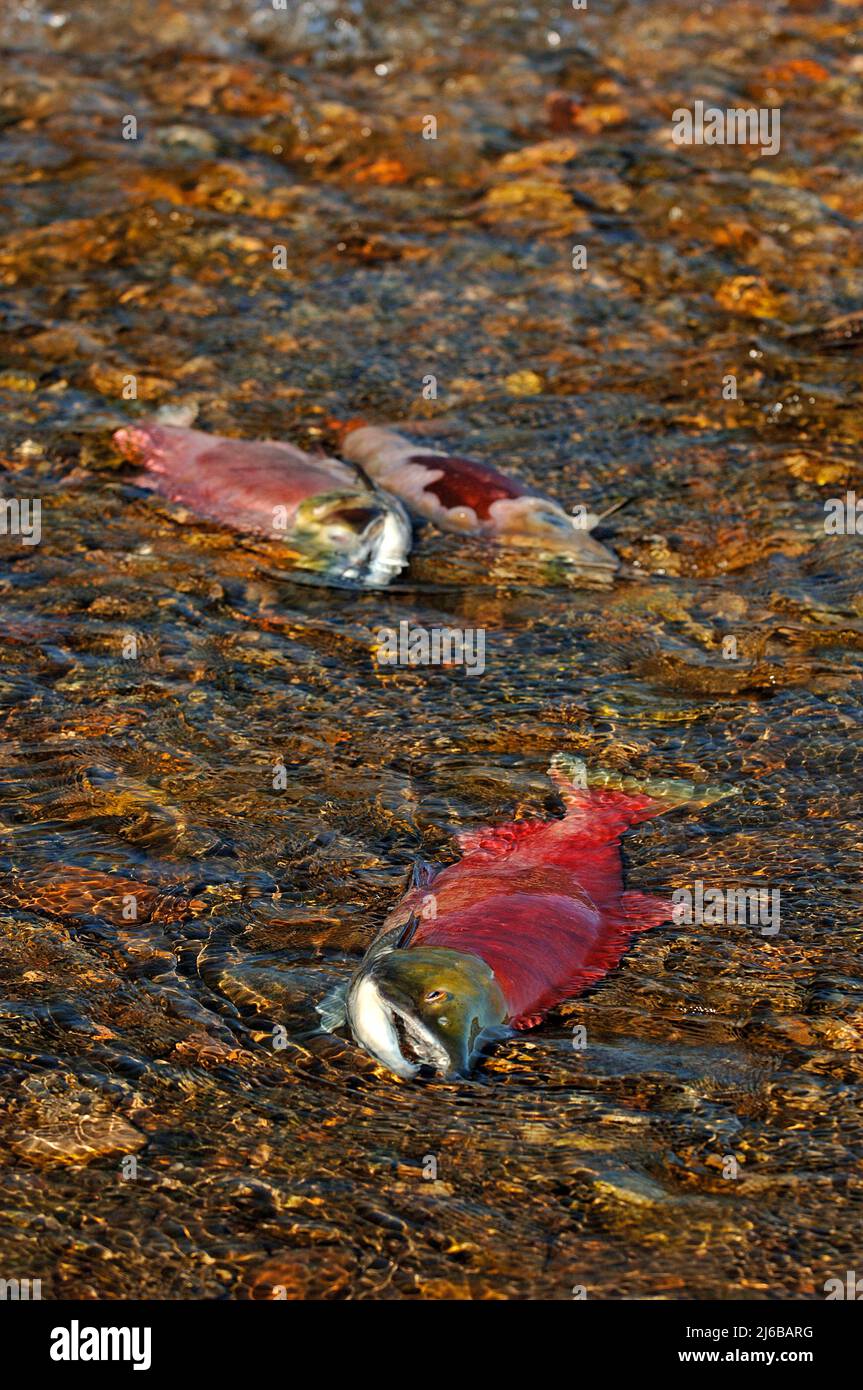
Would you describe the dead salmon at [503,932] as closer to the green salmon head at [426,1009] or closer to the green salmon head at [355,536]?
the green salmon head at [426,1009]

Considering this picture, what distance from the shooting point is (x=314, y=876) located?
4969 millimetres

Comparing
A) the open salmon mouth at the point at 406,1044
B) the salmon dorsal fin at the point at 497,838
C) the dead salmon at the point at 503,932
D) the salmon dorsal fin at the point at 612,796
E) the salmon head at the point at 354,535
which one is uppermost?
the salmon head at the point at 354,535

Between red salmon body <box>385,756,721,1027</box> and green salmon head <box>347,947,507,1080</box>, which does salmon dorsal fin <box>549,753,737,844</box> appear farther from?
green salmon head <box>347,947,507,1080</box>

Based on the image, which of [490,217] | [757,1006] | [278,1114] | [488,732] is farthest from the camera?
[490,217]

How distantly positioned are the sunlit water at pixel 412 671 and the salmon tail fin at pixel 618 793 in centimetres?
10

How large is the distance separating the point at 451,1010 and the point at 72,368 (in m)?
5.31

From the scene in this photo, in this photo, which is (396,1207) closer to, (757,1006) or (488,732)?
(757,1006)

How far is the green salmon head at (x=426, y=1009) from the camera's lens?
397 centimetres

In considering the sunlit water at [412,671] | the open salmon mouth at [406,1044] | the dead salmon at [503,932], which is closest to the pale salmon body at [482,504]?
the sunlit water at [412,671]

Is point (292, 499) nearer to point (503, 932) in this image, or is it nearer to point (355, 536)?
point (355, 536)

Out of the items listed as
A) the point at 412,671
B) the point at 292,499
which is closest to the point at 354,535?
the point at 292,499

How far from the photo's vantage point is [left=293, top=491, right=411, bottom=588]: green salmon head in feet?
21.7
